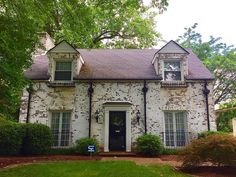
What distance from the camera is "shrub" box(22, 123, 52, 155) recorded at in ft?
44.0

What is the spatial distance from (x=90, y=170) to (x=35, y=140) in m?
5.78

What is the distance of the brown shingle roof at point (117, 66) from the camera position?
15980 millimetres

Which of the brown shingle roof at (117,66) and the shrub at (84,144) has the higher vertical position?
the brown shingle roof at (117,66)

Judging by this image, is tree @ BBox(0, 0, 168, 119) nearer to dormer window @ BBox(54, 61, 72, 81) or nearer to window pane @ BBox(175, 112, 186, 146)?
dormer window @ BBox(54, 61, 72, 81)

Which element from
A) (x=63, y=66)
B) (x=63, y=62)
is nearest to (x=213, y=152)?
(x=63, y=66)

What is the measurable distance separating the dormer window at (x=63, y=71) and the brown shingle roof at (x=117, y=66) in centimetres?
66

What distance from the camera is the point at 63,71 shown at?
16.2 metres

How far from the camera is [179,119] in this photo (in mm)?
15570

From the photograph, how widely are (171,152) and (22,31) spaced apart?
32.4 ft

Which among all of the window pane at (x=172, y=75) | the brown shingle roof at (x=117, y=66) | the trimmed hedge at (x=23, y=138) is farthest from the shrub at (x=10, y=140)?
the window pane at (x=172, y=75)

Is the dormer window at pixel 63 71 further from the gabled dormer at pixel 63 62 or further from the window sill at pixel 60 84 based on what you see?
the window sill at pixel 60 84

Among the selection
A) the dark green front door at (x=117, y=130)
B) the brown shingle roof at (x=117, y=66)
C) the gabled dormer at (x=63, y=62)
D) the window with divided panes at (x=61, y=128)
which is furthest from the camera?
the gabled dormer at (x=63, y=62)

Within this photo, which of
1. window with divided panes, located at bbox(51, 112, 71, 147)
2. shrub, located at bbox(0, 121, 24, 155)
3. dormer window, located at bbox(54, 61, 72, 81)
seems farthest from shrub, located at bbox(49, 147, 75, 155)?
dormer window, located at bbox(54, 61, 72, 81)

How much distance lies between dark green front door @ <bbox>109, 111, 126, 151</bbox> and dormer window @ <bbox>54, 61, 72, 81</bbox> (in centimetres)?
366
